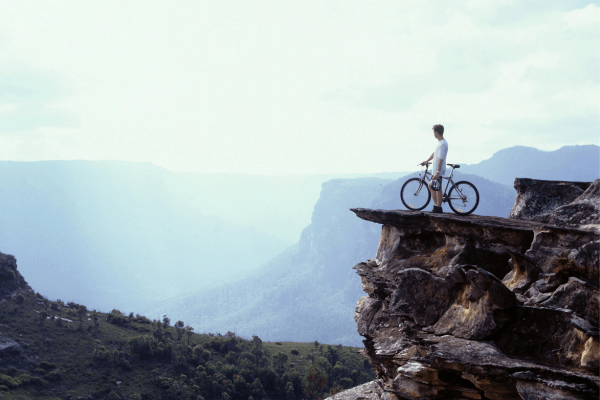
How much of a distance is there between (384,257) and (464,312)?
8325 mm

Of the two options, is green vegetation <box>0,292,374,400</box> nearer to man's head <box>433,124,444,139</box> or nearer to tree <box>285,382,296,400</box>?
tree <box>285,382,296,400</box>

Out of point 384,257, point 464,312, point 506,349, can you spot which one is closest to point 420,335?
point 464,312

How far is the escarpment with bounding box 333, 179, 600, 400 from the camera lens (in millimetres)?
10805

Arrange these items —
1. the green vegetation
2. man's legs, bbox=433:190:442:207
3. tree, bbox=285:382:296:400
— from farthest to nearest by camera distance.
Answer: tree, bbox=285:382:296:400, the green vegetation, man's legs, bbox=433:190:442:207

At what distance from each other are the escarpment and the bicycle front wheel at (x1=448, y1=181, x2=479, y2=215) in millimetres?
1887

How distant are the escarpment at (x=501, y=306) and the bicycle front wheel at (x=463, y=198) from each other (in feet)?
6.19

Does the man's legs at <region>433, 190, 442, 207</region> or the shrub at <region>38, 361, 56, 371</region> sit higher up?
the man's legs at <region>433, 190, 442, 207</region>

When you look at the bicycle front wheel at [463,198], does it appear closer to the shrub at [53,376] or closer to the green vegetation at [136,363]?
the green vegetation at [136,363]

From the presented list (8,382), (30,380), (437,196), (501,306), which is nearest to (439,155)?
(437,196)

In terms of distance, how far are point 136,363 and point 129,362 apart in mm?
1418

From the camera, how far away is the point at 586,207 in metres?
14.4

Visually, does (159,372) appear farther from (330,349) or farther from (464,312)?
(464,312)

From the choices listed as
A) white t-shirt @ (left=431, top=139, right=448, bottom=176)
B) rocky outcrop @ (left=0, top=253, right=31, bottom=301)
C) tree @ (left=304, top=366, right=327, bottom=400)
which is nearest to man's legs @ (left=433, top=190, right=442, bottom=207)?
white t-shirt @ (left=431, top=139, right=448, bottom=176)

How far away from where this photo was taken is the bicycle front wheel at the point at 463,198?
1902 centimetres
